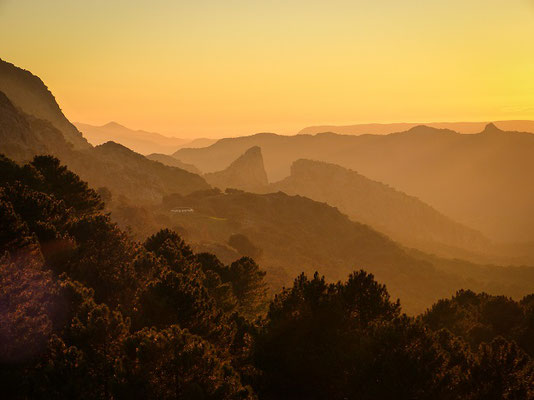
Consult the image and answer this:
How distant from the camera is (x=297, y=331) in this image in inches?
1128

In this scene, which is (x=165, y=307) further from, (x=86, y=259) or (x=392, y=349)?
(x=392, y=349)

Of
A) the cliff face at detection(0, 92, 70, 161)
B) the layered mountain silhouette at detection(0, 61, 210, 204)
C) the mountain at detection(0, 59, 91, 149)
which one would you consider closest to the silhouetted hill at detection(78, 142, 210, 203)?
the layered mountain silhouette at detection(0, 61, 210, 204)

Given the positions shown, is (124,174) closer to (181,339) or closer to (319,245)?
(319,245)

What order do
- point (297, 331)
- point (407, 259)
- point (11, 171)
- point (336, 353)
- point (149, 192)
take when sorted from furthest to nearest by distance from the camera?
1. point (149, 192)
2. point (407, 259)
3. point (11, 171)
4. point (297, 331)
5. point (336, 353)

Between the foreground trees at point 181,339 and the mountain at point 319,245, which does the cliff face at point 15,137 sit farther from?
the foreground trees at point 181,339

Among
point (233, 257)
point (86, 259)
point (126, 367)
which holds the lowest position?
point (233, 257)

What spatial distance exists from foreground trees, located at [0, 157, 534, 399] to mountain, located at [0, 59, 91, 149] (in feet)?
481

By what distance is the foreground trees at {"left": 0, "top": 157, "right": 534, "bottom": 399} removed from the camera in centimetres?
2003

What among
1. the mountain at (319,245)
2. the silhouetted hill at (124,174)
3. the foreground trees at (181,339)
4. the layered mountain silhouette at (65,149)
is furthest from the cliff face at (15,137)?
the foreground trees at (181,339)

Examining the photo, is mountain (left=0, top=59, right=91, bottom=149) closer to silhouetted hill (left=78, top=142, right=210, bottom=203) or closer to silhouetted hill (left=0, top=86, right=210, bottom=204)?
silhouetted hill (left=0, top=86, right=210, bottom=204)

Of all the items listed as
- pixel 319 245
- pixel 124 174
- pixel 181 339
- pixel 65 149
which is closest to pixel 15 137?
pixel 65 149

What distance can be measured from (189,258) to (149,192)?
11807 cm

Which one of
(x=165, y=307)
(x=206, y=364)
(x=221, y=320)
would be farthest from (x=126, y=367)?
(x=221, y=320)

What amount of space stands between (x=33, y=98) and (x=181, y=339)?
188 meters
